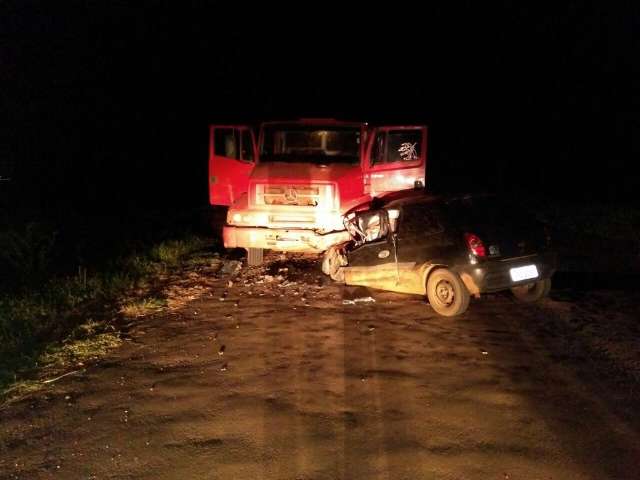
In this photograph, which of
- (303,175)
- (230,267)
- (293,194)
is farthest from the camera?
(230,267)

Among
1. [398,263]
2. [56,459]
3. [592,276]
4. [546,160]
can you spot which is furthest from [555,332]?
[546,160]

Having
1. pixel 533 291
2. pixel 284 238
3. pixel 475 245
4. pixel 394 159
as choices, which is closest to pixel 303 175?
pixel 284 238

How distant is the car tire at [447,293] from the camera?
672 cm

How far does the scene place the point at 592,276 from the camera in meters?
8.76

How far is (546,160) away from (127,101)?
28.3 metres

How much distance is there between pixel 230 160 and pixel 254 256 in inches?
72.4

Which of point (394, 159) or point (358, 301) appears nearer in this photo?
point (358, 301)

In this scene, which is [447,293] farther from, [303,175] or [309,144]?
[309,144]

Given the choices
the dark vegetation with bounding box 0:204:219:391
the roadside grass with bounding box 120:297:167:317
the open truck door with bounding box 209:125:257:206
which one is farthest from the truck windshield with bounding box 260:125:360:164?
the roadside grass with bounding box 120:297:167:317

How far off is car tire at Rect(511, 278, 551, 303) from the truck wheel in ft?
13.3

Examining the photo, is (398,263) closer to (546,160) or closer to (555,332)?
(555,332)

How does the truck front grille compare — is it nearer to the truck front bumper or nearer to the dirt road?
the truck front bumper

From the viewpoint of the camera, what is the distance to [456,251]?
6645mm

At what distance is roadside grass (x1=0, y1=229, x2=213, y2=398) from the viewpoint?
5867 mm
